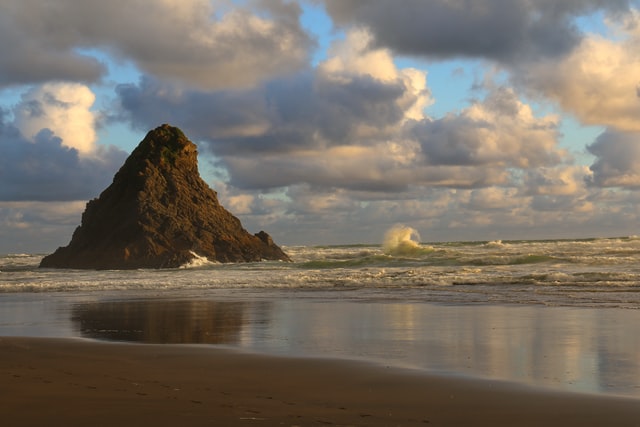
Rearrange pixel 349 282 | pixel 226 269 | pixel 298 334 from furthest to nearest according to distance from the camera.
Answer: pixel 226 269, pixel 349 282, pixel 298 334

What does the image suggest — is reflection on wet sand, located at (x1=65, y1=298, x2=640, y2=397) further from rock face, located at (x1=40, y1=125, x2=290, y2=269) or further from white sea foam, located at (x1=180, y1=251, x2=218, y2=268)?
rock face, located at (x1=40, y1=125, x2=290, y2=269)

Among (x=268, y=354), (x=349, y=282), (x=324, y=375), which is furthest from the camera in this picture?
(x=349, y=282)

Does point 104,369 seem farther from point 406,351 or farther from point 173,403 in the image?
point 406,351

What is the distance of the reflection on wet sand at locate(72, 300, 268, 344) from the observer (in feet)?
47.1

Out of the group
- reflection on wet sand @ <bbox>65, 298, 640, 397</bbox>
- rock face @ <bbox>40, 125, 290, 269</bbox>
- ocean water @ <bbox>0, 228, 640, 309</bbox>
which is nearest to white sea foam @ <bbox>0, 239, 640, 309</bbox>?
ocean water @ <bbox>0, 228, 640, 309</bbox>

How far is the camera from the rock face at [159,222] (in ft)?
169

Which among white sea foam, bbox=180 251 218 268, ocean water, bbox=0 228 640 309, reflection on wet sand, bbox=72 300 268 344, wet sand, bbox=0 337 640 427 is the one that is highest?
white sea foam, bbox=180 251 218 268

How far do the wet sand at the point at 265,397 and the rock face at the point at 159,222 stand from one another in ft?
132

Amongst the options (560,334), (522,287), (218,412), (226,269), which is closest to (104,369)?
(218,412)

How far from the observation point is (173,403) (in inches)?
305

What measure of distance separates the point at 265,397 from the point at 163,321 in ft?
32.1

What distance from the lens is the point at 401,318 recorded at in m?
16.7

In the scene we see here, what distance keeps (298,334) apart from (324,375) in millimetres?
4618

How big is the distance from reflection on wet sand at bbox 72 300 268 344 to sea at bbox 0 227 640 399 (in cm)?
3
